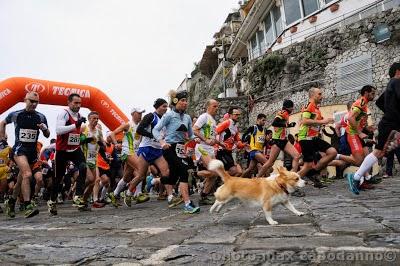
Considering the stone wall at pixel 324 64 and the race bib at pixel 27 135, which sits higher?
the stone wall at pixel 324 64

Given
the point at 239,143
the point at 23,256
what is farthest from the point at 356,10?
the point at 23,256

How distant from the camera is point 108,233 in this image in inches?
168

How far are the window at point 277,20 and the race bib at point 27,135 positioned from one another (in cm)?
1736

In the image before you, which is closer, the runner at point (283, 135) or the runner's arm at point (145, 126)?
the runner's arm at point (145, 126)

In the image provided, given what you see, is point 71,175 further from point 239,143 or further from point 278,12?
point 278,12

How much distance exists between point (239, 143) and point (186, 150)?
248cm

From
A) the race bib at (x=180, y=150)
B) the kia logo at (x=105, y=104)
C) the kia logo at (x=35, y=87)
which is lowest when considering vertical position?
the race bib at (x=180, y=150)

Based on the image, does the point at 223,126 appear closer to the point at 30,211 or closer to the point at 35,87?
the point at 30,211

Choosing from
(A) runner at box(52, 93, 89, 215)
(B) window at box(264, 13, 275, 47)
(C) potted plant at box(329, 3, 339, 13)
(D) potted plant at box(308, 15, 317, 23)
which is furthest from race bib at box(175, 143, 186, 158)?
(B) window at box(264, 13, 275, 47)

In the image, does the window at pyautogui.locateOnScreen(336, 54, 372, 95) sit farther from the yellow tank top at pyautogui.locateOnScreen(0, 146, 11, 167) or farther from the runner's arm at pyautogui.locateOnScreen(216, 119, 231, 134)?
the yellow tank top at pyautogui.locateOnScreen(0, 146, 11, 167)

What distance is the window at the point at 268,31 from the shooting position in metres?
23.1

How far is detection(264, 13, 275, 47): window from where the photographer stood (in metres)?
23.1

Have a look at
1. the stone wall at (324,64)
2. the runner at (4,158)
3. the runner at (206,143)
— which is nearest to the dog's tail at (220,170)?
the runner at (206,143)

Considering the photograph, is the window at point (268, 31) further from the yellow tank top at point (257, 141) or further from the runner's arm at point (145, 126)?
the runner's arm at point (145, 126)
